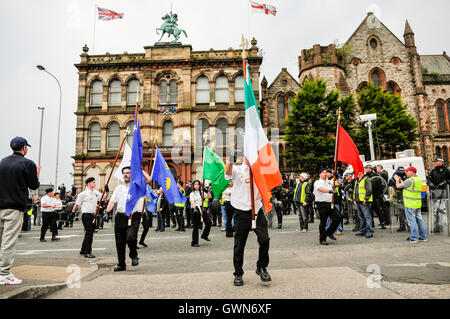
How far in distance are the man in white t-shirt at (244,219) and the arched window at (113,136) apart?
1115 inches

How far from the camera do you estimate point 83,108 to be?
104ft

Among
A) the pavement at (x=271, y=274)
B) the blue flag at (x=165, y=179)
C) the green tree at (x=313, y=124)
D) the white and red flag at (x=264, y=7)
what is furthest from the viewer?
the green tree at (x=313, y=124)

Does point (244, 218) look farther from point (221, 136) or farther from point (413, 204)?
point (221, 136)

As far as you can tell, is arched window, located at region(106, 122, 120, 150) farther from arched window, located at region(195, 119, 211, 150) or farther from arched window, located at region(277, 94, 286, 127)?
arched window, located at region(277, 94, 286, 127)

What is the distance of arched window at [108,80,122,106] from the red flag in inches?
1081

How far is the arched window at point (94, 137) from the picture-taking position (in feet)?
103

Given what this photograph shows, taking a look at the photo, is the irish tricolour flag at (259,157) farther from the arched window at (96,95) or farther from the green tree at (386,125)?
the arched window at (96,95)

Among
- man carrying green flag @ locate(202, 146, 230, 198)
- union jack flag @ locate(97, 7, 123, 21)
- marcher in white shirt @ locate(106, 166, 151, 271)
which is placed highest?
union jack flag @ locate(97, 7, 123, 21)

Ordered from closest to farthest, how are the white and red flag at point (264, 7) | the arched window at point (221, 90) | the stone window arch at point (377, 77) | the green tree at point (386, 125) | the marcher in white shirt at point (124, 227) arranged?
the marcher in white shirt at point (124, 227)
the white and red flag at point (264, 7)
the green tree at point (386, 125)
the arched window at point (221, 90)
the stone window arch at point (377, 77)

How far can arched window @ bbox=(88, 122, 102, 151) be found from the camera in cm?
3150

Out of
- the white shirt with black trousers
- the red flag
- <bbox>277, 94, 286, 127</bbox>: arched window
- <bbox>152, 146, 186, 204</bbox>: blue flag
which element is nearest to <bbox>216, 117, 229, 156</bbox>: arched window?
<bbox>277, 94, 286, 127</bbox>: arched window

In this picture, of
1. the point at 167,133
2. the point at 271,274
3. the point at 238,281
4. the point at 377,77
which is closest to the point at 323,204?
the point at 271,274

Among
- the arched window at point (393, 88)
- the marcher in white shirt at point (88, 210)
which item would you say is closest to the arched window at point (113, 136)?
the marcher in white shirt at point (88, 210)
